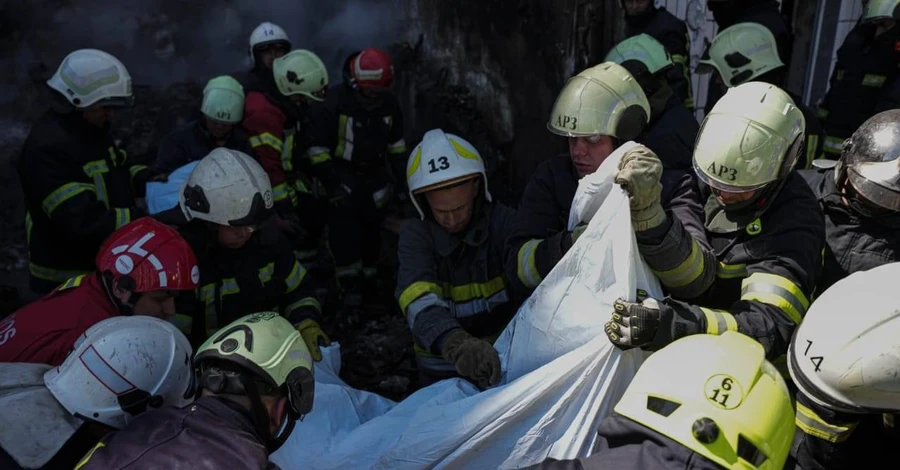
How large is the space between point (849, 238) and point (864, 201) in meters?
0.17

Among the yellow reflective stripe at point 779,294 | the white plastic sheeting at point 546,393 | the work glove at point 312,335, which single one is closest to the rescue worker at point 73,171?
the work glove at point 312,335

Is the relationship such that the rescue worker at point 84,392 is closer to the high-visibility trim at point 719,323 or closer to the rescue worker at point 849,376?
the high-visibility trim at point 719,323

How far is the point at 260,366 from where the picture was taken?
202 centimetres

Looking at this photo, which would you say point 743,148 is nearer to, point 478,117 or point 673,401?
point 673,401

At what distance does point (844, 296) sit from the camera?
182 centimetres

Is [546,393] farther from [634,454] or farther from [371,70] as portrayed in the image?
[371,70]

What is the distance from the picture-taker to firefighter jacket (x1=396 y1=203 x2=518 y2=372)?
9.67 ft

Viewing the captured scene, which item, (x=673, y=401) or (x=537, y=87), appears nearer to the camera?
(x=673, y=401)

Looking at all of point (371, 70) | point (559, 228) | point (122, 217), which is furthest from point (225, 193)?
point (371, 70)

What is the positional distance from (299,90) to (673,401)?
473cm

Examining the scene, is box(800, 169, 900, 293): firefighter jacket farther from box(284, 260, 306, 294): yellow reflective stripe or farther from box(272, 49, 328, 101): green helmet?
box(272, 49, 328, 101): green helmet

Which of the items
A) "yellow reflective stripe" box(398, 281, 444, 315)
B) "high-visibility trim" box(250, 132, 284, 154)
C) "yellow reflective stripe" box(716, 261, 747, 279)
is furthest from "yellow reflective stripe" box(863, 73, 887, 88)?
"high-visibility trim" box(250, 132, 284, 154)

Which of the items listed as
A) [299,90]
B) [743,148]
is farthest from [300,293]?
[299,90]

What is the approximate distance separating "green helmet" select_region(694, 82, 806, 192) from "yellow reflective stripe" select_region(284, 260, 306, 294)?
1881mm
